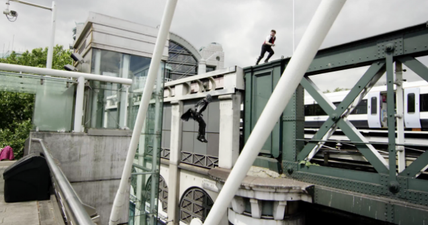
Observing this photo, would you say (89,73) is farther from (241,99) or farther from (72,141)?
(241,99)

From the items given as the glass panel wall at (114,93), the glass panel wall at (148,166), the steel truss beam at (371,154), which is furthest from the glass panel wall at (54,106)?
the steel truss beam at (371,154)

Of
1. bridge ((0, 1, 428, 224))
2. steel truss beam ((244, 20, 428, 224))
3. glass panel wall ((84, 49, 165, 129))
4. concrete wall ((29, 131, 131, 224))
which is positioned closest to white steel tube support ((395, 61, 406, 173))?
bridge ((0, 1, 428, 224))

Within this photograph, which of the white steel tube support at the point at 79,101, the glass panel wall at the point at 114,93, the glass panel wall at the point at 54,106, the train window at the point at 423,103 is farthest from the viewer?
the train window at the point at 423,103

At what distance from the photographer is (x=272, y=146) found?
959 cm

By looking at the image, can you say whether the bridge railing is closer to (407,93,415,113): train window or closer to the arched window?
the arched window

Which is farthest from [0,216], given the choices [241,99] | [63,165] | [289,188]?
[241,99]

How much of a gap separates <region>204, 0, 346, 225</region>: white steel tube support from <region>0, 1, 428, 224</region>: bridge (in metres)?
4.68

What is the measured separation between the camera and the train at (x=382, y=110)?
12000 millimetres

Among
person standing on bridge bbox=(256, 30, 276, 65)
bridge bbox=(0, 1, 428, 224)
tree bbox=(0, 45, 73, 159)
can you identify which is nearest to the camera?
bridge bbox=(0, 1, 428, 224)

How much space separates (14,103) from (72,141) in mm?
22883

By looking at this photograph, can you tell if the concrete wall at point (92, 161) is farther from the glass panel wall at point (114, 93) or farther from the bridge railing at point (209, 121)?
the bridge railing at point (209, 121)

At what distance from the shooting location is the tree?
21.0m

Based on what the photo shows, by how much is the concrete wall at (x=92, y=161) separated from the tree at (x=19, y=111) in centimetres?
A: 1788

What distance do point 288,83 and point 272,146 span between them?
8.11 metres
